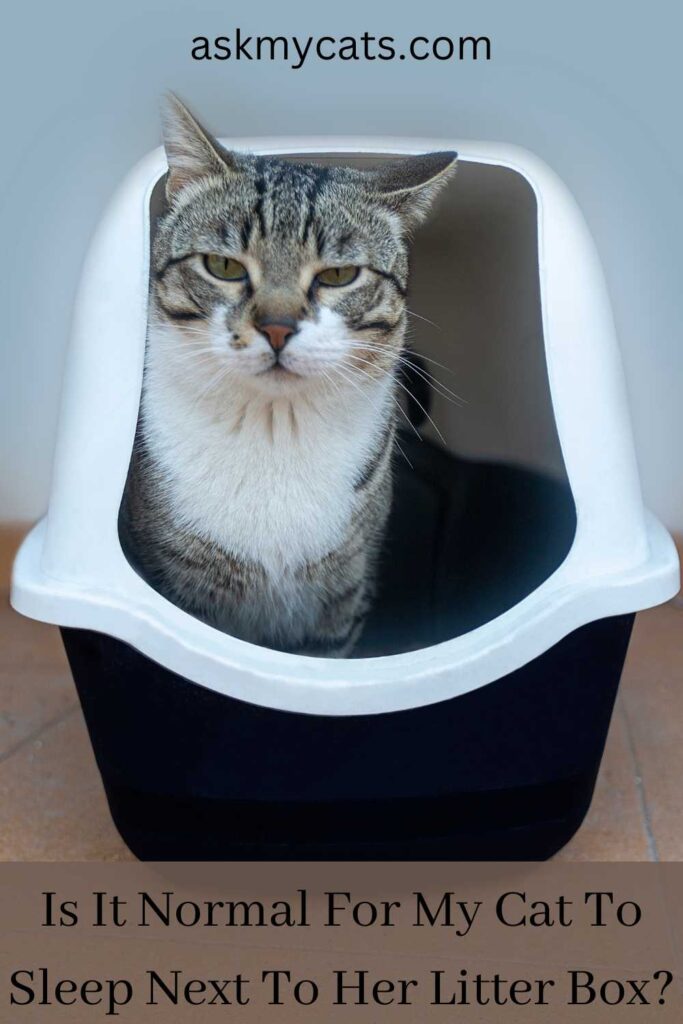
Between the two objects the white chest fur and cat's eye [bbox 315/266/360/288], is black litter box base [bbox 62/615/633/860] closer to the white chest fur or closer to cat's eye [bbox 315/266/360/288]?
the white chest fur

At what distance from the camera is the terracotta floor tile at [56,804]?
1151 millimetres

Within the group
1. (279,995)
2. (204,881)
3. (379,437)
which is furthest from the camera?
(379,437)

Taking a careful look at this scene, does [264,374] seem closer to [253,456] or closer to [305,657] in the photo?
[253,456]

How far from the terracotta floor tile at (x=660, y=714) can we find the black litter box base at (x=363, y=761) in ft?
0.45

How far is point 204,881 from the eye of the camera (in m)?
1.08

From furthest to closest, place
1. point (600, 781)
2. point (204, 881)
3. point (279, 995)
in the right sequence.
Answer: point (600, 781) → point (204, 881) → point (279, 995)

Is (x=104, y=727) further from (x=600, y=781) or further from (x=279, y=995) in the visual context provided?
(x=600, y=781)

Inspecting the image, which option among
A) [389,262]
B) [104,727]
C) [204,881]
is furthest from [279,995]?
[389,262]

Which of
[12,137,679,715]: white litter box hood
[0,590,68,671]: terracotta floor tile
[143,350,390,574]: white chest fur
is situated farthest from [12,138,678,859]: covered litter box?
[0,590,68,671]: terracotta floor tile

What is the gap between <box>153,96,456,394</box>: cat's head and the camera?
0.97 meters

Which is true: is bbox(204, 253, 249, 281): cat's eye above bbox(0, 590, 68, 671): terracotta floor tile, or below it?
above

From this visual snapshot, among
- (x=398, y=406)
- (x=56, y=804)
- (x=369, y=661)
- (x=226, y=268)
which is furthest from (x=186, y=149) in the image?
(x=56, y=804)

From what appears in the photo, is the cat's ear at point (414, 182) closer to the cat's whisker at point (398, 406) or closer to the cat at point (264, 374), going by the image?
the cat at point (264, 374)

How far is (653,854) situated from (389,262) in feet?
2.65
